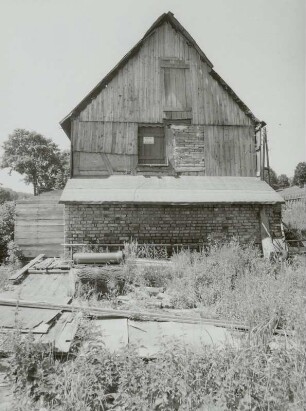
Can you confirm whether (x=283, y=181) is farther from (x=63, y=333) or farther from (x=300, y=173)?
(x=63, y=333)

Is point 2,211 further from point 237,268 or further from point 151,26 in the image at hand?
point 237,268

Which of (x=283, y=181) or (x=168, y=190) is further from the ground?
(x=283, y=181)

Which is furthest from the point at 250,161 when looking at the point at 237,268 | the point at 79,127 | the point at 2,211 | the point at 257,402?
the point at 2,211

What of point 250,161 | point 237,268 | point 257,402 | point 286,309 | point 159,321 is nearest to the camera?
point 257,402

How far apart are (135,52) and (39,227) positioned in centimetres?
798

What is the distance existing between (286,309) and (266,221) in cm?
600

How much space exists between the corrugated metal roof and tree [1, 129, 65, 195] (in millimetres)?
34661

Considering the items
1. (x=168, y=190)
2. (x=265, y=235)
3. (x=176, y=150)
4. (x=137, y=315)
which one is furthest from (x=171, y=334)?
(x=176, y=150)

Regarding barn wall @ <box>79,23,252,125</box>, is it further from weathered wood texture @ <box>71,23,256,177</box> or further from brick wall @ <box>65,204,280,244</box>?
brick wall @ <box>65,204,280,244</box>

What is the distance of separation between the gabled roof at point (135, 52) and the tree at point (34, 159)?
33.7m

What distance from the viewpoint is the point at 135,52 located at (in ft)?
37.7

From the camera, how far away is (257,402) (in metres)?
3.53

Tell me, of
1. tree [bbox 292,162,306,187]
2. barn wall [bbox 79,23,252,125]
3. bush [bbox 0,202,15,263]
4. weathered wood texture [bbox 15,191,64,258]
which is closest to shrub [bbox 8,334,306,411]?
barn wall [bbox 79,23,252,125]

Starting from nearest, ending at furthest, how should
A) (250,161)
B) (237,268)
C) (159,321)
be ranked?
(159,321) < (237,268) < (250,161)
